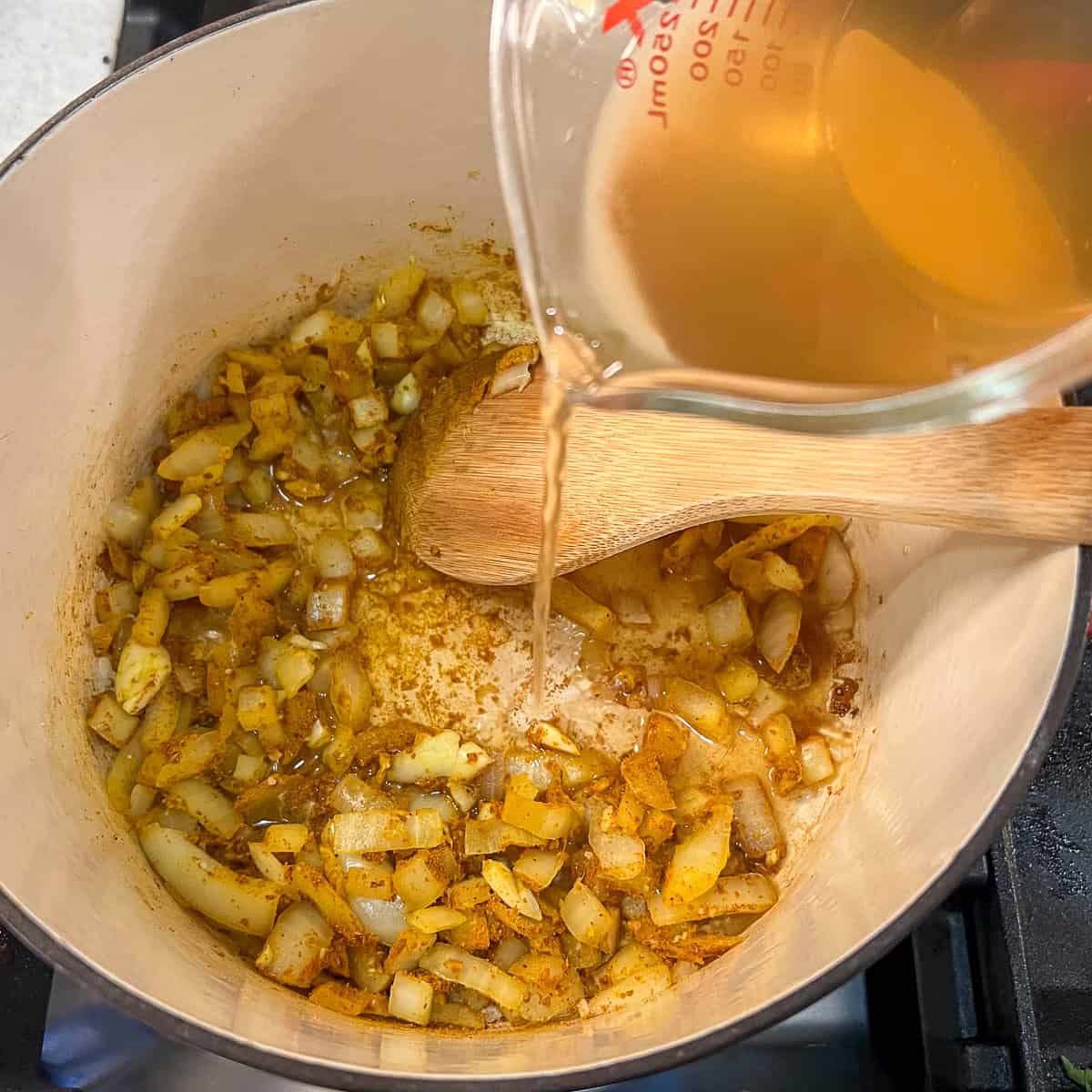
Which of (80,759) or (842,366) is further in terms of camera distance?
(80,759)

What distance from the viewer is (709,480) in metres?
1.09

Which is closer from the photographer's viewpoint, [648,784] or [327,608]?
Answer: [648,784]

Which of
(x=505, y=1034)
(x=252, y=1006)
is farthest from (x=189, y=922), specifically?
(x=505, y=1034)

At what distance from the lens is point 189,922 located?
1.11 meters

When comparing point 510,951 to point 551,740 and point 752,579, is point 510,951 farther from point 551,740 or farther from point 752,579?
point 752,579

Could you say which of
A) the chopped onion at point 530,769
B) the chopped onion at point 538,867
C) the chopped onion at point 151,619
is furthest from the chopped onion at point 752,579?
the chopped onion at point 151,619

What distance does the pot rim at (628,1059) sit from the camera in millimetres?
801

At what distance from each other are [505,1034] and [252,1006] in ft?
0.86

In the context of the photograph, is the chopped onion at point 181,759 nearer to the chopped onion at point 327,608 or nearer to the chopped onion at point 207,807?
the chopped onion at point 207,807

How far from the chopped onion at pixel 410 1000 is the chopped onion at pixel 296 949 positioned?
0.09 meters

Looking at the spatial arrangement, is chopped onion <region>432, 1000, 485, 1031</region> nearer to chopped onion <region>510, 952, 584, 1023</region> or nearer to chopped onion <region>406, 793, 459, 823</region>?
chopped onion <region>510, 952, 584, 1023</region>

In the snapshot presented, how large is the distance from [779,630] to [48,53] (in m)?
1.26

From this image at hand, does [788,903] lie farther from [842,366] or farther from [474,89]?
[474,89]

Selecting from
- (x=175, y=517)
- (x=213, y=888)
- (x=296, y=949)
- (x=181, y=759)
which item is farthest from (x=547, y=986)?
(x=175, y=517)
